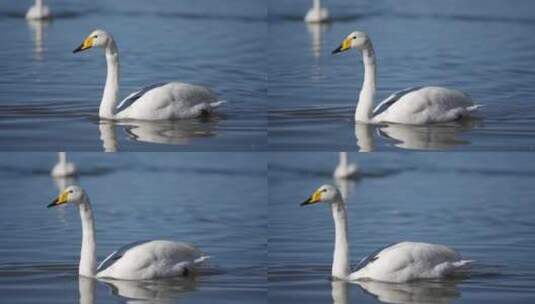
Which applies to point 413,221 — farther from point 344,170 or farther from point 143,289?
point 143,289

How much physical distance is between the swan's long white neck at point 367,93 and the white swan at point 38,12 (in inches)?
404

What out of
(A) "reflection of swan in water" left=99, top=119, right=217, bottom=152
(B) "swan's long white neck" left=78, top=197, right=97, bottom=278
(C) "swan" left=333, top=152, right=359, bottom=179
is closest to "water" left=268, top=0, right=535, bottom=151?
(A) "reflection of swan in water" left=99, top=119, right=217, bottom=152

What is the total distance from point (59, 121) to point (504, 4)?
12.6 metres

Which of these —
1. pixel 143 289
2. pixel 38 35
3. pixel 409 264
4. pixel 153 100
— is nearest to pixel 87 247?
pixel 143 289

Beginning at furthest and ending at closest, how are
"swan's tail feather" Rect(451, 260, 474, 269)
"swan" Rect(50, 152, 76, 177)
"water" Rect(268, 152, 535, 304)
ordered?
"swan" Rect(50, 152, 76, 177) → "swan's tail feather" Rect(451, 260, 474, 269) → "water" Rect(268, 152, 535, 304)

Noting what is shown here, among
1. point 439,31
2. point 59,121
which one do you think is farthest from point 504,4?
point 59,121

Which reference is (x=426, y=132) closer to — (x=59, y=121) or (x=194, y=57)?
(x=59, y=121)

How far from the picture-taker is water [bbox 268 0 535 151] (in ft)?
57.7

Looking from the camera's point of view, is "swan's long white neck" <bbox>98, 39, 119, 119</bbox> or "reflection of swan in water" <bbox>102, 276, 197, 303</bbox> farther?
"swan's long white neck" <bbox>98, 39, 119, 119</bbox>

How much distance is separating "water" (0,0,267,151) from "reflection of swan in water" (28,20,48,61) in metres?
0.01

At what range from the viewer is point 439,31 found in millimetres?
25281

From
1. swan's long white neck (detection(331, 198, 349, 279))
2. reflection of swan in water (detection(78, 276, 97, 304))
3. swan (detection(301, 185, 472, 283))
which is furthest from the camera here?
swan's long white neck (detection(331, 198, 349, 279))

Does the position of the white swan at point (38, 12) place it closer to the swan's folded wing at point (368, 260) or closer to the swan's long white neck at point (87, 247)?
the swan's long white neck at point (87, 247)

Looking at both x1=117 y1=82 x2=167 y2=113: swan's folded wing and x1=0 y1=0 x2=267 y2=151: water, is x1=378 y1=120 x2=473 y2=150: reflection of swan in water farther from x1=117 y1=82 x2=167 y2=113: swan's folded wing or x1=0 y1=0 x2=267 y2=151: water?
x1=117 y1=82 x2=167 y2=113: swan's folded wing
